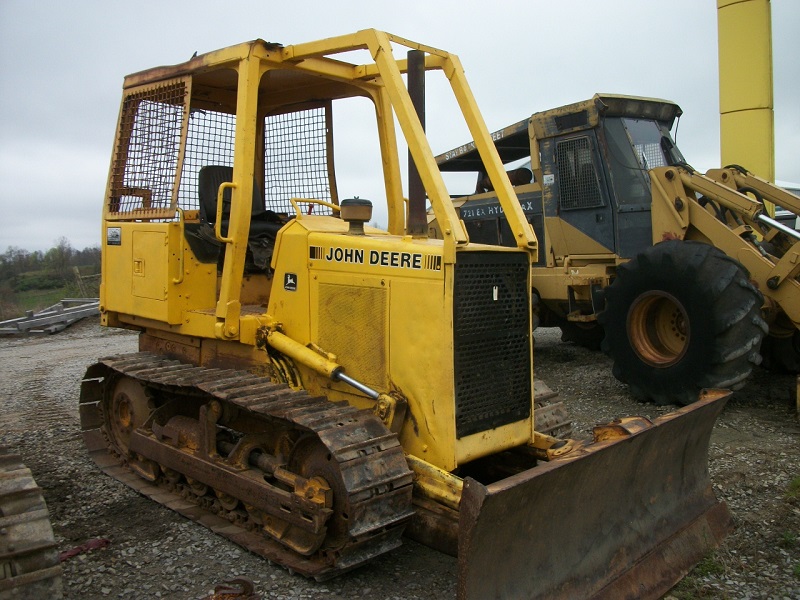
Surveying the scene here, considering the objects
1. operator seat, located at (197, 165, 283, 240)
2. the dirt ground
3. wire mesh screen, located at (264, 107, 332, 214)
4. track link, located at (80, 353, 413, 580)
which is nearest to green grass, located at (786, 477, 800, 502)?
the dirt ground

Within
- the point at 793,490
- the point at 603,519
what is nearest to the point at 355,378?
the point at 603,519

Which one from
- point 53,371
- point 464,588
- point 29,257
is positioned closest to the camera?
point 464,588

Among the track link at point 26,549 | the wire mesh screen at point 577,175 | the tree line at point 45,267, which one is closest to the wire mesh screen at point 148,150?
the track link at point 26,549

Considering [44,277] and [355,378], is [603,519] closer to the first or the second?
[355,378]

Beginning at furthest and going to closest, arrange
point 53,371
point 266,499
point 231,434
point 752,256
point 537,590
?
point 53,371
point 752,256
point 231,434
point 266,499
point 537,590

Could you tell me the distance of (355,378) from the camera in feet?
14.1

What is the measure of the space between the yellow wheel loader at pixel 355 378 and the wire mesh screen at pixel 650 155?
483cm

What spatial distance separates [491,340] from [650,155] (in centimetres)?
628

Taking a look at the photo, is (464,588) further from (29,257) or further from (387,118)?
(29,257)

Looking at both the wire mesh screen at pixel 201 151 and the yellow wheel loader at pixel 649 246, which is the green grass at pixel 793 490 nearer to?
the yellow wheel loader at pixel 649 246

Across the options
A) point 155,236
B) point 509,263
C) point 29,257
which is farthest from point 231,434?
point 29,257

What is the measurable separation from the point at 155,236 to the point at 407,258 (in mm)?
2172

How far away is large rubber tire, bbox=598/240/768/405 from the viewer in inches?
268

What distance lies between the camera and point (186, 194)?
529 centimetres
